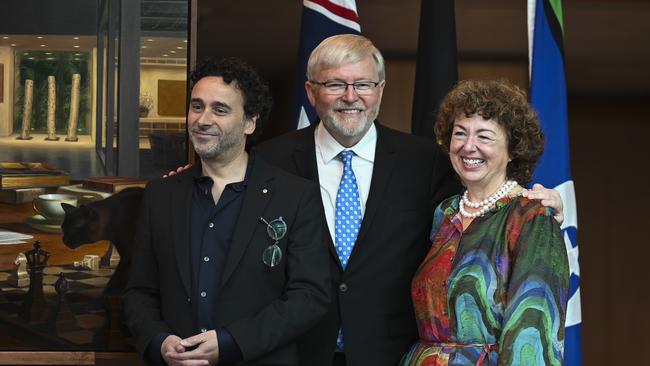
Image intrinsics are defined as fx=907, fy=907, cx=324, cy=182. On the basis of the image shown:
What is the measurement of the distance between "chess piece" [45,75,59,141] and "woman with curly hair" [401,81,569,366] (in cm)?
148

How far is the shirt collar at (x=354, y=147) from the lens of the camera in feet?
8.54

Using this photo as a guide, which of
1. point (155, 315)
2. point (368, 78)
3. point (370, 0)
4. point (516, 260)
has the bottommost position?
point (155, 315)

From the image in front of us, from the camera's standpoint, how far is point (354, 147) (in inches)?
103

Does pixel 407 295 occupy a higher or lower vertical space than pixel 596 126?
lower

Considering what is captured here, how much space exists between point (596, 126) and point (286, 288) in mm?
2269

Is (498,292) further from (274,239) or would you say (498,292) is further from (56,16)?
(56,16)

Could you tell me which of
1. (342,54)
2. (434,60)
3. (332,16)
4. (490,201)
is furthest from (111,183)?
(490,201)

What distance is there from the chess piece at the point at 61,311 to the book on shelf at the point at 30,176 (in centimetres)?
33

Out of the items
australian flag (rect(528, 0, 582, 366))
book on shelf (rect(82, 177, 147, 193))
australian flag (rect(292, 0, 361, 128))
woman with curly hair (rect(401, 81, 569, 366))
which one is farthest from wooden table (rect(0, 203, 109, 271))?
australian flag (rect(528, 0, 582, 366))

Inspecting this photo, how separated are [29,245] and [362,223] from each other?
4.32ft

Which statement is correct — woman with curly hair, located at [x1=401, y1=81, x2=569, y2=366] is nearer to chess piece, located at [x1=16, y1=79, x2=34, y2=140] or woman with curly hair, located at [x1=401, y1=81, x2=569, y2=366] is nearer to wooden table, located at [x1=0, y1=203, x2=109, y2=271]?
wooden table, located at [x1=0, y1=203, x2=109, y2=271]

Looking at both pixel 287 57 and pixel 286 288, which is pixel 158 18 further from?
pixel 286 288

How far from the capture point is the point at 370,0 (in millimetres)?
3939

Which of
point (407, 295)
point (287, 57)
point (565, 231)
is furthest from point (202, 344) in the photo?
point (287, 57)
